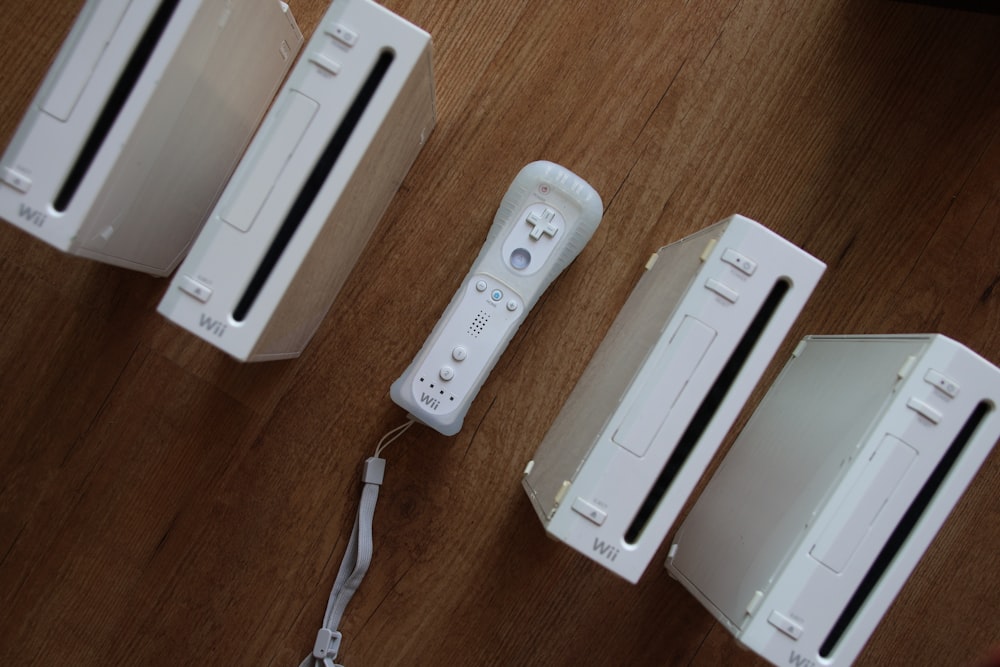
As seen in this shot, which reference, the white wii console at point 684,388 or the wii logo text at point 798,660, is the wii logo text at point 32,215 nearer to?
the white wii console at point 684,388

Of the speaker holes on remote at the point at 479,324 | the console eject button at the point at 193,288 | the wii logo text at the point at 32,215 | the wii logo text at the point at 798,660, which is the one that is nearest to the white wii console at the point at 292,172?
the console eject button at the point at 193,288

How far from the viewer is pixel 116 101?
23.0 inches

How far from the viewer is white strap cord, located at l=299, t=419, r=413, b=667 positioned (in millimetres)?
847

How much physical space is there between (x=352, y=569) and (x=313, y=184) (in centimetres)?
54

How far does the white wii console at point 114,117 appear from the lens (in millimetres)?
552

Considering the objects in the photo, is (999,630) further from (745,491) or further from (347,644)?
(347,644)

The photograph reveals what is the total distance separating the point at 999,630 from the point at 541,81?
1014mm

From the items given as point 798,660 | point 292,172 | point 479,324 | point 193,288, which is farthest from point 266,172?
point 798,660

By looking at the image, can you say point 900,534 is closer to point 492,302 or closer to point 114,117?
point 492,302

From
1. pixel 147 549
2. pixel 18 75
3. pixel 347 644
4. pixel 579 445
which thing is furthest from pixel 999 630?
pixel 18 75

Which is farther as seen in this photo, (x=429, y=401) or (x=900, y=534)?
(x=429, y=401)

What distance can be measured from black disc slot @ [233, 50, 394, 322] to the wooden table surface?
0.26 m

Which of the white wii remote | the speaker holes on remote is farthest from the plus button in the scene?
the speaker holes on remote

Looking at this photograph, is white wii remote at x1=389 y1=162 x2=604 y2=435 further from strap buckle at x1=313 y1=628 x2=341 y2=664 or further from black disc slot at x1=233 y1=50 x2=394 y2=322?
strap buckle at x1=313 y1=628 x2=341 y2=664
